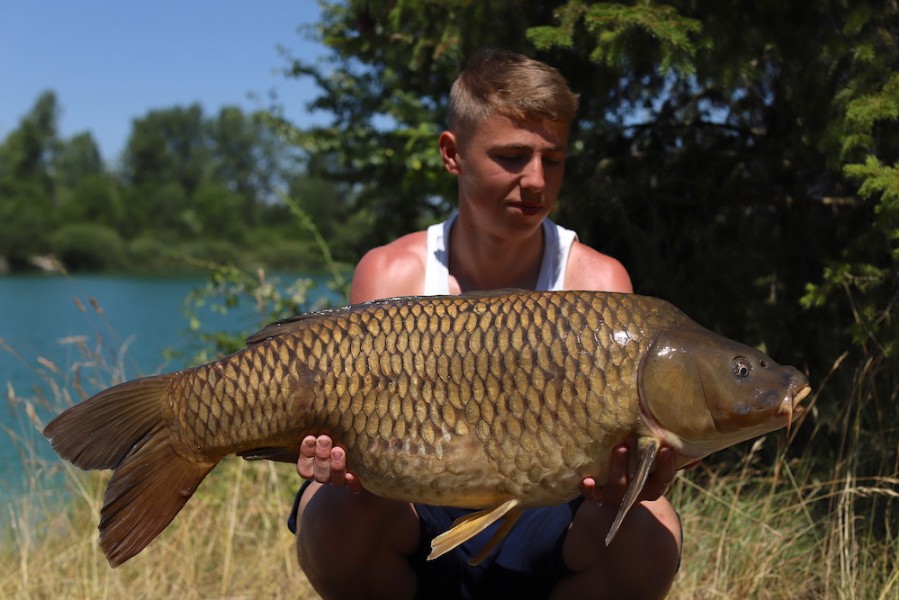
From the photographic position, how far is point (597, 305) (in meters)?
1.51

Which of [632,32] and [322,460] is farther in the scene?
[632,32]

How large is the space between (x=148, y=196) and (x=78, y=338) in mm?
41392

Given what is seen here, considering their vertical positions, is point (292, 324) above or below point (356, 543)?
above

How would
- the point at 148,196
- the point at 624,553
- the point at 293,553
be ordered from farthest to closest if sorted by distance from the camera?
the point at 148,196
the point at 293,553
the point at 624,553

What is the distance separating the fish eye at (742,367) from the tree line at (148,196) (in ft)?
38.2

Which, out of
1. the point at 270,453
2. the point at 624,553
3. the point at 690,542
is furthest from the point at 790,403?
the point at 690,542

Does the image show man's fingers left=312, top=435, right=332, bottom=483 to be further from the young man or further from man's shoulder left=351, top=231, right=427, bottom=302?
man's shoulder left=351, top=231, right=427, bottom=302

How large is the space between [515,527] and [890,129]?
128 cm

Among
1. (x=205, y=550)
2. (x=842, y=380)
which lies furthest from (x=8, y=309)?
(x=842, y=380)

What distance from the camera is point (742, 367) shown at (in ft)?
4.76

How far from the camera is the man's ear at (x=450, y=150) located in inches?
82.0

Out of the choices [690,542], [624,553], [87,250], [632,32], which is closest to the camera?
[624,553]

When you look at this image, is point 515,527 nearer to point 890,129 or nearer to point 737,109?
point 890,129

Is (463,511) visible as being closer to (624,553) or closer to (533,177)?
(624,553)
